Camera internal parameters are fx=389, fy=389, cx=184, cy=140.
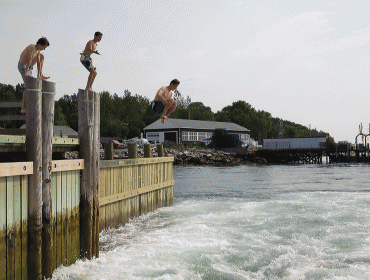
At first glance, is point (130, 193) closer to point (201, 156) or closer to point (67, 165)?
point (67, 165)

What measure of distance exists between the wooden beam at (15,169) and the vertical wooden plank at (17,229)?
11 centimetres

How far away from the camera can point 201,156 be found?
5772cm

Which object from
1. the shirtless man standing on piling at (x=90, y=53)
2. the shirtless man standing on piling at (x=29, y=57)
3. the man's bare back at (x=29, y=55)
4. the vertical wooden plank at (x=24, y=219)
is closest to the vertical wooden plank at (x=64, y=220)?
the vertical wooden plank at (x=24, y=219)

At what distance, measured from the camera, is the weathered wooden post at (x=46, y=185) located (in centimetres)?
589

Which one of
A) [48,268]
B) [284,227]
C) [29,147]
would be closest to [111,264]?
[48,268]

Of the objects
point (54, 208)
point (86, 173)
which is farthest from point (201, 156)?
point (54, 208)

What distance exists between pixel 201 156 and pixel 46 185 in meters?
52.1

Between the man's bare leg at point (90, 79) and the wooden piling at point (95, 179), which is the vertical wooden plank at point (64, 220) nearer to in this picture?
the wooden piling at point (95, 179)

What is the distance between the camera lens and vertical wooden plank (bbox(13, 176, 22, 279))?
5348mm

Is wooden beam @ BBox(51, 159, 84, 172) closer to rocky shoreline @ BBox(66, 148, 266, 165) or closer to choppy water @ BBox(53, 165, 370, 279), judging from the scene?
choppy water @ BBox(53, 165, 370, 279)

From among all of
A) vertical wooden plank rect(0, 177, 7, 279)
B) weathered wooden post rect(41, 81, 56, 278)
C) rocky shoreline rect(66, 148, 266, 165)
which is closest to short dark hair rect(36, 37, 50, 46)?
weathered wooden post rect(41, 81, 56, 278)

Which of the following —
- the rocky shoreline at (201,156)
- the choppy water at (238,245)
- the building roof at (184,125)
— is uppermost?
the building roof at (184,125)

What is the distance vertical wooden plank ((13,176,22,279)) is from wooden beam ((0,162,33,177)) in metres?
0.11

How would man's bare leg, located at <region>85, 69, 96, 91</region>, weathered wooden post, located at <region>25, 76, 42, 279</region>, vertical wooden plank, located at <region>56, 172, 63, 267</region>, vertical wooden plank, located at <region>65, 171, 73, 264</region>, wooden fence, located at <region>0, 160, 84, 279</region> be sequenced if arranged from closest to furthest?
1. wooden fence, located at <region>0, 160, 84, 279</region>
2. weathered wooden post, located at <region>25, 76, 42, 279</region>
3. vertical wooden plank, located at <region>56, 172, 63, 267</region>
4. vertical wooden plank, located at <region>65, 171, 73, 264</region>
5. man's bare leg, located at <region>85, 69, 96, 91</region>
